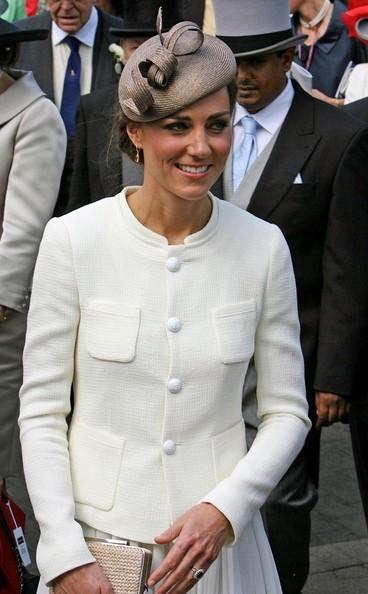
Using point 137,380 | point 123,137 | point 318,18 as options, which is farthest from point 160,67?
point 318,18

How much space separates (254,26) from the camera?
4598mm

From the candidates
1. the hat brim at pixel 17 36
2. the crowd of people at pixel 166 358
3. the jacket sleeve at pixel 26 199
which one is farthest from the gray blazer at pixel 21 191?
the crowd of people at pixel 166 358

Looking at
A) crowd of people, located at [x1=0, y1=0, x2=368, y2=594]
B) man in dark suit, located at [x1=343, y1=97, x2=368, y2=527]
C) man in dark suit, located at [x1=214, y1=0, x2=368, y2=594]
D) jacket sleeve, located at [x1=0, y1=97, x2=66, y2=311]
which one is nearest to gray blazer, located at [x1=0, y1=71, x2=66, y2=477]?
jacket sleeve, located at [x1=0, y1=97, x2=66, y2=311]

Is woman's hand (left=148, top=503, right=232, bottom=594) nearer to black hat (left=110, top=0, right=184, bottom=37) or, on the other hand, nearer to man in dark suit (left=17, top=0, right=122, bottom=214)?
black hat (left=110, top=0, right=184, bottom=37)

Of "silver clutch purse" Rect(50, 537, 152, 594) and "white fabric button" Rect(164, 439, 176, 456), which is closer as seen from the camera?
"silver clutch purse" Rect(50, 537, 152, 594)

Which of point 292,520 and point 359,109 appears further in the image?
point 359,109

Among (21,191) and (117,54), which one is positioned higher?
(21,191)

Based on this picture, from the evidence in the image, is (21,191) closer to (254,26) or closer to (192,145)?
(254,26)

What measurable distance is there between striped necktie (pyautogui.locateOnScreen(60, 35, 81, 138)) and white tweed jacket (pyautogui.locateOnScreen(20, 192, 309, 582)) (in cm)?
374

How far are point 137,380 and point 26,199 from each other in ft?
6.86

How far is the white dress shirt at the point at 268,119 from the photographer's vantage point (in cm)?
452

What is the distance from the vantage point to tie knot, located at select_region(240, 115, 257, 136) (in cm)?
453

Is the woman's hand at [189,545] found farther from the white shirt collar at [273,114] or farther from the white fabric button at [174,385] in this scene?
the white shirt collar at [273,114]

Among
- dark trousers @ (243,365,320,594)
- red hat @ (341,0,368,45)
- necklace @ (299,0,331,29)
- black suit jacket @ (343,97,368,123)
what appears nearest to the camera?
dark trousers @ (243,365,320,594)
